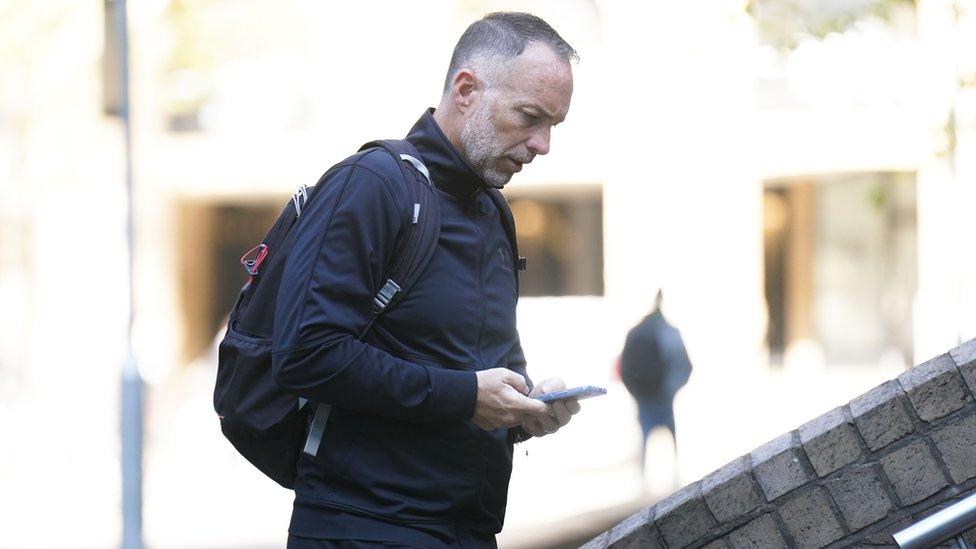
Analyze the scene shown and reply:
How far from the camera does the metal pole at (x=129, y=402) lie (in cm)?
603

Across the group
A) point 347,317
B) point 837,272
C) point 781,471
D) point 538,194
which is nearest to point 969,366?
point 781,471

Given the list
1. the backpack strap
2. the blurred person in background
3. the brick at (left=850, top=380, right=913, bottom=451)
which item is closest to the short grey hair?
the backpack strap

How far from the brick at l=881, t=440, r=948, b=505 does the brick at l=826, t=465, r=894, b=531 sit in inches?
1.2

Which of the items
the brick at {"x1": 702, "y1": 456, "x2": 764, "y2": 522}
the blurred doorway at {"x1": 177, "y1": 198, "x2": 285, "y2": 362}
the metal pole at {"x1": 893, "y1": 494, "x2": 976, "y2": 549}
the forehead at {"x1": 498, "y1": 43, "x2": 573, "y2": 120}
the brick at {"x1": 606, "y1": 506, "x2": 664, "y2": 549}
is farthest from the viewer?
the blurred doorway at {"x1": 177, "y1": 198, "x2": 285, "y2": 362}

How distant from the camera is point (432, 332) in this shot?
236 cm

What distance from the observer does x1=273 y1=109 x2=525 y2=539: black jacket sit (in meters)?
2.22

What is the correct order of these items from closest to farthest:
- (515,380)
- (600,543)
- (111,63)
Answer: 1. (515,380)
2. (600,543)
3. (111,63)

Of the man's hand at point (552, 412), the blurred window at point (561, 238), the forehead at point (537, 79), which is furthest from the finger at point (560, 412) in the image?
the blurred window at point (561, 238)

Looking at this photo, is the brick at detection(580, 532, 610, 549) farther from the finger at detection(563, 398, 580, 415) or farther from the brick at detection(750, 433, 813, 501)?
the finger at detection(563, 398, 580, 415)

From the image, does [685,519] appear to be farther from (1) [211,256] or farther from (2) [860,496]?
(1) [211,256]

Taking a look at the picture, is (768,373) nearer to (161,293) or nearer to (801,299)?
(801,299)

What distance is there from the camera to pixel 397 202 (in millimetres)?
2303

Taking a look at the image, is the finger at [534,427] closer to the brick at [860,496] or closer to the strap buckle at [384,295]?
the strap buckle at [384,295]

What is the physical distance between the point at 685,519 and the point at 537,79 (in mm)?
1208
